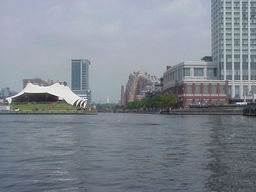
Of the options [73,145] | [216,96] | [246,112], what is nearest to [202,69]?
[216,96]

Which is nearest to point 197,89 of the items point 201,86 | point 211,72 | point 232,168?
point 201,86

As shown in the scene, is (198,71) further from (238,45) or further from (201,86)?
(238,45)

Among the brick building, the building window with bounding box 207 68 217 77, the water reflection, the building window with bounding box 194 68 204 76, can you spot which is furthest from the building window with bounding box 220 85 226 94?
the water reflection

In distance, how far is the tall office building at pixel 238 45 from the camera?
16412 centimetres

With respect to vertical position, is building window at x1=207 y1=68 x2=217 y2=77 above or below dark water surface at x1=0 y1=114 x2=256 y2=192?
above

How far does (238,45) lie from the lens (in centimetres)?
16525

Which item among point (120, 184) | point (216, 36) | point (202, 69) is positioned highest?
point (216, 36)

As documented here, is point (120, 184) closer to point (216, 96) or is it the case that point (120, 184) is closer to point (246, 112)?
point (246, 112)

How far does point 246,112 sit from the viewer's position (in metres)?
114

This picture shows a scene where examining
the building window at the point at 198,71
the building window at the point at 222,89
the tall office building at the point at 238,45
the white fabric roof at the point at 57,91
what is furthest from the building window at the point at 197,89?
the white fabric roof at the point at 57,91

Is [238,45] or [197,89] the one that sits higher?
[238,45]

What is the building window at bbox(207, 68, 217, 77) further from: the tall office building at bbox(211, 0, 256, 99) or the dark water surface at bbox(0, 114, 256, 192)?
the dark water surface at bbox(0, 114, 256, 192)

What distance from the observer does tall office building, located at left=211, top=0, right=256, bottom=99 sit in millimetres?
164125

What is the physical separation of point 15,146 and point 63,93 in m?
164
